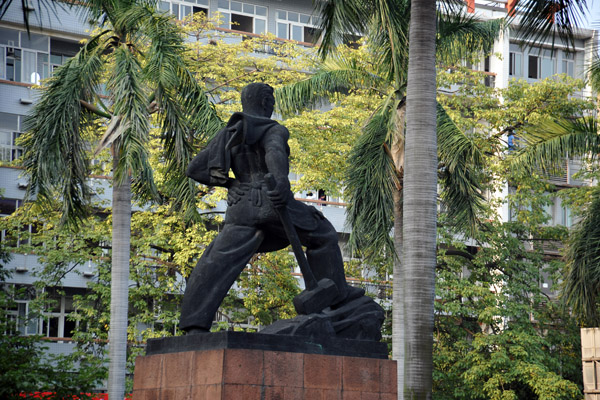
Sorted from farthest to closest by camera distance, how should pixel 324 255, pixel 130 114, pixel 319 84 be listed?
1. pixel 319 84
2. pixel 130 114
3. pixel 324 255

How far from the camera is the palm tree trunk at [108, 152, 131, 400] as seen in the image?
20.0 m

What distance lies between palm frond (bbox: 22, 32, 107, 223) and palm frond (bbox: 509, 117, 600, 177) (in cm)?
898

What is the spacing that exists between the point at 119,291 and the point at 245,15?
20.8 metres

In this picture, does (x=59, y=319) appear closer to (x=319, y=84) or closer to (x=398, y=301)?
(x=319, y=84)

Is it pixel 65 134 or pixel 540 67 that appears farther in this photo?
pixel 540 67

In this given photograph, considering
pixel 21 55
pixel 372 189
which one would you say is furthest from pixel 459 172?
pixel 21 55

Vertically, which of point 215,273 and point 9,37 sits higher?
point 9,37

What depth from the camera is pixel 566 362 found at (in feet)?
96.3

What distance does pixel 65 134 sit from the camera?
1927 centimetres

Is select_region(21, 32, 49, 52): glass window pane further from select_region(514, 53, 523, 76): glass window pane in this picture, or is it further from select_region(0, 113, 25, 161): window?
select_region(514, 53, 523, 76): glass window pane

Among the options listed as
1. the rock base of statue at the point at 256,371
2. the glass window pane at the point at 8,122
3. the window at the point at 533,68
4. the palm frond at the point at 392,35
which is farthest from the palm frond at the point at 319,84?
the window at the point at 533,68

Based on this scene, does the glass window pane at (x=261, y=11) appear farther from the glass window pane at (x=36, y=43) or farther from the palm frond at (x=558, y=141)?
the palm frond at (x=558, y=141)

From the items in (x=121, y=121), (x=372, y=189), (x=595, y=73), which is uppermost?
(x=595, y=73)

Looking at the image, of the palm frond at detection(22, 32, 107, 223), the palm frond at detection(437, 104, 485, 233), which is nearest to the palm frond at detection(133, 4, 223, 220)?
the palm frond at detection(22, 32, 107, 223)
